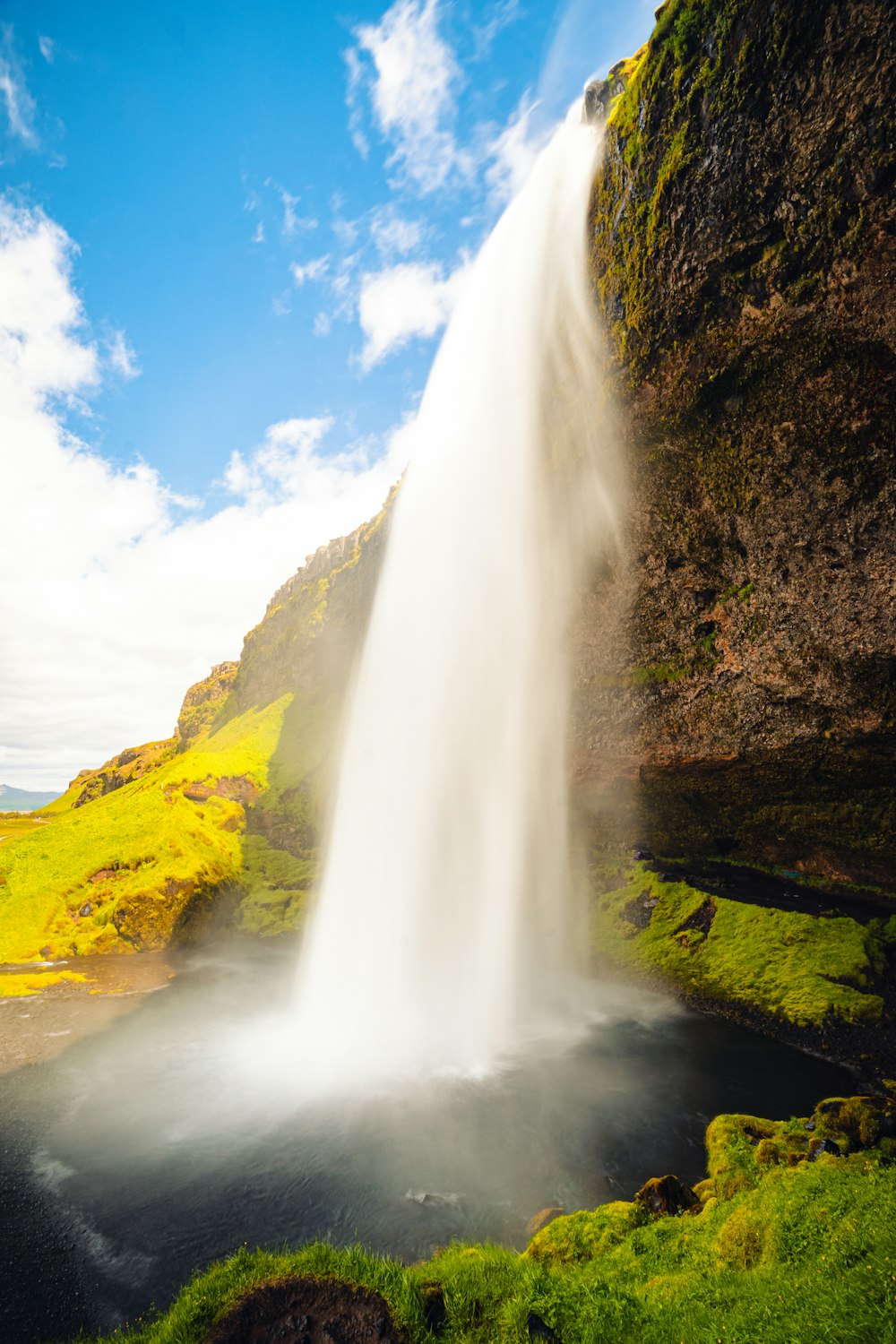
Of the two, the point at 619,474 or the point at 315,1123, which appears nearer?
the point at 315,1123

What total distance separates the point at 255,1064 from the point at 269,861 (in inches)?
1144

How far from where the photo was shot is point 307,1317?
7.66 m

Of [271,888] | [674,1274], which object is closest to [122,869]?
[271,888]

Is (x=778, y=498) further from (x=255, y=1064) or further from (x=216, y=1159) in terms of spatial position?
(x=255, y=1064)

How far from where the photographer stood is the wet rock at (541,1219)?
11.9 metres

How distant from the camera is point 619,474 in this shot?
2438cm

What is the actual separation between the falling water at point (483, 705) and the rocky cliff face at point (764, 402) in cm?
364

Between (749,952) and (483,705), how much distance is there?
18915 mm

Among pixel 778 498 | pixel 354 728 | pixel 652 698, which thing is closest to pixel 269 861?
pixel 354 728

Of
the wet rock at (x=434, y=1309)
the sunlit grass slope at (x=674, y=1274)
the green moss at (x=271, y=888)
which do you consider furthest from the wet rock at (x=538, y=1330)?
the green moss at (x=271, y=888)

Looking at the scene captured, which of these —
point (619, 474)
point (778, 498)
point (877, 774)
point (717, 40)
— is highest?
point (717, 40)

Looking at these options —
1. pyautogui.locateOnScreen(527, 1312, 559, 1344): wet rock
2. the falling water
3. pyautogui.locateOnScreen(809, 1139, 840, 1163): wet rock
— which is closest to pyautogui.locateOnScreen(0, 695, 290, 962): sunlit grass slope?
the falling water

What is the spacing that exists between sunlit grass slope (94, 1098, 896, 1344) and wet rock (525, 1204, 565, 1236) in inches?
44.2

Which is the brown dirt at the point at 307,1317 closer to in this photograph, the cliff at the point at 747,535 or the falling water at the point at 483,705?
the falling water at the point at 483,705
